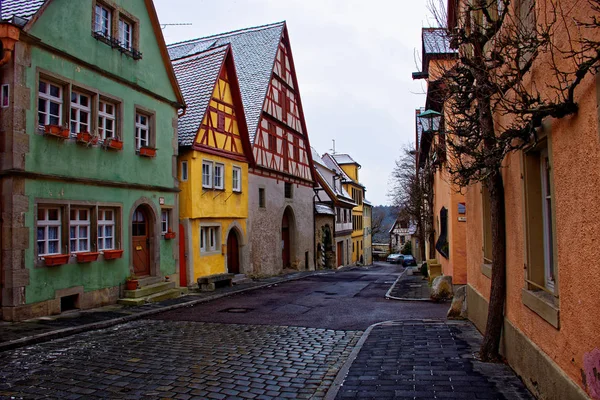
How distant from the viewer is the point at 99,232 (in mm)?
13078

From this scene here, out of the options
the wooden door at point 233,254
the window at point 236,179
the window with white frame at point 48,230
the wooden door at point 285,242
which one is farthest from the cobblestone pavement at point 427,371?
the wooden door at point 285,242

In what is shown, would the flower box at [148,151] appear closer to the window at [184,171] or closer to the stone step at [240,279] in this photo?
the window at [184,171]

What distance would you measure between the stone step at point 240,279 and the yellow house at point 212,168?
0.54 m

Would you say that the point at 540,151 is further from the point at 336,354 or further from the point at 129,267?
the point at 129,267

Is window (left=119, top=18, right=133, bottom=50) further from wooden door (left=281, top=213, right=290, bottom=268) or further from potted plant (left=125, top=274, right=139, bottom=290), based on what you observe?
wooden door (left=281, top=213, right=290, bottom=268)

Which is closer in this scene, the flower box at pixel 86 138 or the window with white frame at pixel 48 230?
the window with white frame at pixel 48 230

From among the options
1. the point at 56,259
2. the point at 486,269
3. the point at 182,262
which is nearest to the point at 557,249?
the point at 486,269

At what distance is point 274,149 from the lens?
992 inches

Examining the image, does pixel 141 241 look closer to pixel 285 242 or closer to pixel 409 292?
pixel 409 292

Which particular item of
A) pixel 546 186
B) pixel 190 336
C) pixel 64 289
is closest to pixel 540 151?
pixel 546 186

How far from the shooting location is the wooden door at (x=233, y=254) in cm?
2141

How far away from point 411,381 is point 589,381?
2.35 metres

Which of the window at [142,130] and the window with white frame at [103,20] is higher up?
the window with white frame at [103,20]

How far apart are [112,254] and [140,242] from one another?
2.05 m
